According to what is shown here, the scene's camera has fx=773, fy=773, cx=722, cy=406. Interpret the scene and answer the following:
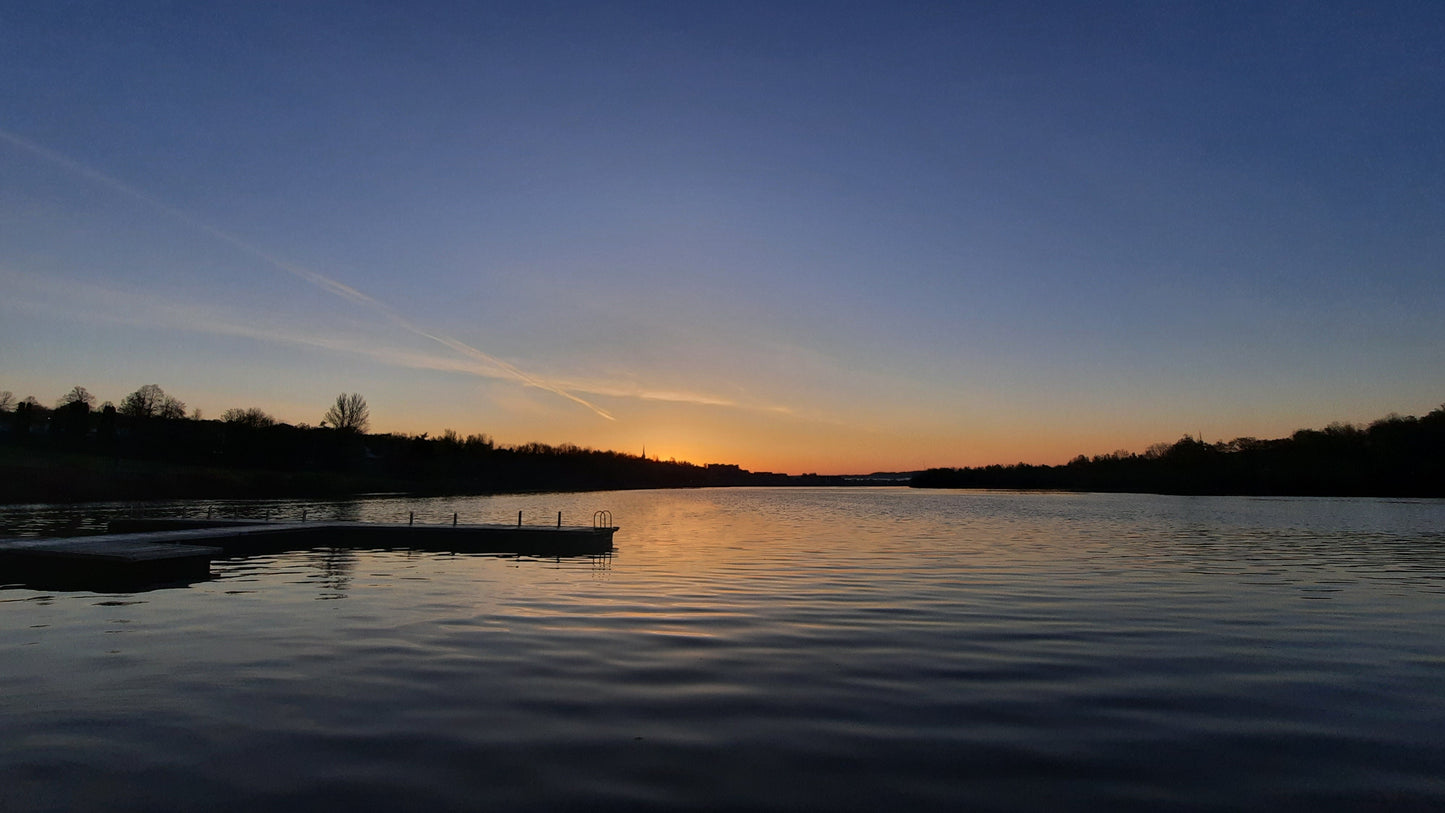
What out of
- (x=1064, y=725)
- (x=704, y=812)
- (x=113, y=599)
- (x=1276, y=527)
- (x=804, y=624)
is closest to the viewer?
(x=704, y=812)

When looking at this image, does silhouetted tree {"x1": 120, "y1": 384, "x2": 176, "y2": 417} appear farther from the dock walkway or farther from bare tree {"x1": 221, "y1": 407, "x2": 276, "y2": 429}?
the dock walkway

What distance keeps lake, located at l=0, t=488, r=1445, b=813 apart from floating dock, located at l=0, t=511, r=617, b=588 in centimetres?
201

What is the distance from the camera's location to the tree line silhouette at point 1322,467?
126250 millimetres

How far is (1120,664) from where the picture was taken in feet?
48.7

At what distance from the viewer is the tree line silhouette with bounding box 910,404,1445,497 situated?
126 meters

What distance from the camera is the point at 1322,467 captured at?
139875 millimetres

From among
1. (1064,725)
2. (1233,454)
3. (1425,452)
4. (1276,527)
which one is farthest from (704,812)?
(1233,454)

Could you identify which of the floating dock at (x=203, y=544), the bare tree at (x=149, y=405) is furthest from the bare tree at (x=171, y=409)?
the floating dock at (x=203, y=544)

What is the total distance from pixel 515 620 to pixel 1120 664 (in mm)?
13635

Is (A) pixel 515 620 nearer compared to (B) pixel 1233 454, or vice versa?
(A) pixel 515 620

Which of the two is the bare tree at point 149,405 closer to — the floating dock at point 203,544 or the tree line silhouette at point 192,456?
the tree line silhouette at point 192,456

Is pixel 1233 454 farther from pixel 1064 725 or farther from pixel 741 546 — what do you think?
Result: pixel 1064 725

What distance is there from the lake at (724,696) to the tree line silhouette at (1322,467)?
132828 mm

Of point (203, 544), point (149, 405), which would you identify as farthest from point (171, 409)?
point (203, 544)
